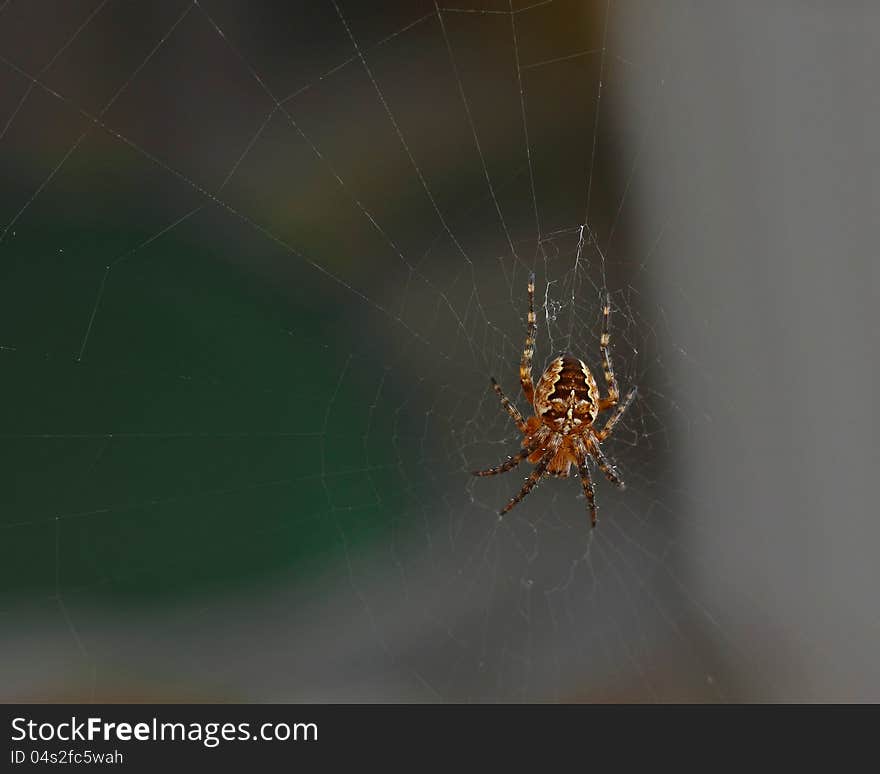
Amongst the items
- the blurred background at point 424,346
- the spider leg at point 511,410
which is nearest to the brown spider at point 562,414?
the spider leg at point 511,410

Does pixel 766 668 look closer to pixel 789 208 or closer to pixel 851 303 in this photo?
pixel 851 303

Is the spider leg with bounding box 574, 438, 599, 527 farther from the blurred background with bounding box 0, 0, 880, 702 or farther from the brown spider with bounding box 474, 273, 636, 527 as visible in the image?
the blurred background with bounding box 0, 0, 880, 702

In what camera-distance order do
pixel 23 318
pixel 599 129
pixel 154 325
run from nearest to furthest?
pixel 23 318, pixel 154 325, pixel 599 129

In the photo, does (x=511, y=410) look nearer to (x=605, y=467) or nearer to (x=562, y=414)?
(x=562, y=414)

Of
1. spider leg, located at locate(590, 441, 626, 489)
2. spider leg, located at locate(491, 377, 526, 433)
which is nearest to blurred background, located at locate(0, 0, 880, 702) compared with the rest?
spider leg, located at locate(590, 441, 626, 489)

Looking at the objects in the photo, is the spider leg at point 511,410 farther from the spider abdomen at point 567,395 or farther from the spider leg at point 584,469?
the spider leg at point 584,469

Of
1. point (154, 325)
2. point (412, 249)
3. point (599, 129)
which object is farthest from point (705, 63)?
point (154, 325)
